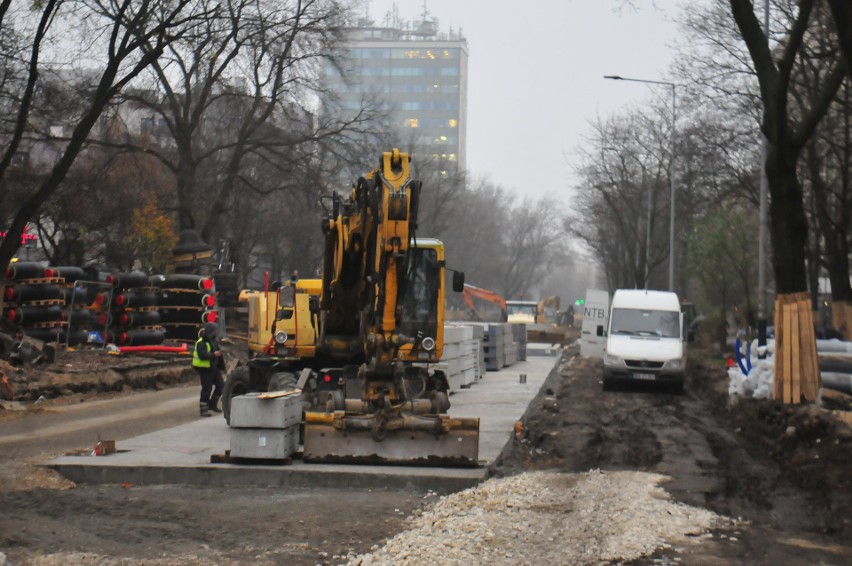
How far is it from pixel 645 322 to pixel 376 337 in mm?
18417

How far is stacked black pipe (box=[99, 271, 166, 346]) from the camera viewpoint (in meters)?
34.6

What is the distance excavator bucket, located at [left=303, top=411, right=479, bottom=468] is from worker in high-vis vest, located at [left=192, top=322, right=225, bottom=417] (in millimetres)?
6548

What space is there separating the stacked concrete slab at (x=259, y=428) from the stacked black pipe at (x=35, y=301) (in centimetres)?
1887

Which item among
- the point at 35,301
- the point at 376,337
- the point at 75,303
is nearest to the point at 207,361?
the point at 376,337

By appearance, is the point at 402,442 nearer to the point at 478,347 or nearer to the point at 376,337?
the point at 376,337

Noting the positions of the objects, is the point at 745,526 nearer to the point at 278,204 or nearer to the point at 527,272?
the point at 278,204

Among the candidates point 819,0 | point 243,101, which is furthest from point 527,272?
point 819,0

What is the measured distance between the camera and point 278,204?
5978cm

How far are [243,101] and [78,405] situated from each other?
18212 mm

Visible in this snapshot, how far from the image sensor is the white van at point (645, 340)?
28578 mm

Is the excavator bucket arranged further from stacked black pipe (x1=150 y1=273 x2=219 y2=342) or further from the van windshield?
stacked black pipe (x1=150 y1=273 x2=219 y2=342)

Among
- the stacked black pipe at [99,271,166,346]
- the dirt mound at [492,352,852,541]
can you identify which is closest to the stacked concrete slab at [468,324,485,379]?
the dirt mound at [492,352,852,541]

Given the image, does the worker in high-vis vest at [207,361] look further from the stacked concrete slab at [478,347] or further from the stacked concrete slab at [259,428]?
the stacked concrete slab at [478,347]

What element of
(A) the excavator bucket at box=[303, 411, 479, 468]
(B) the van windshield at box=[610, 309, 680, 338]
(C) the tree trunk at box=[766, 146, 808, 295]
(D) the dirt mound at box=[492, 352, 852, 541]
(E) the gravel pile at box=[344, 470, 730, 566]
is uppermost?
(C) the tree trunk at box=[766, 146, 808, 295]
